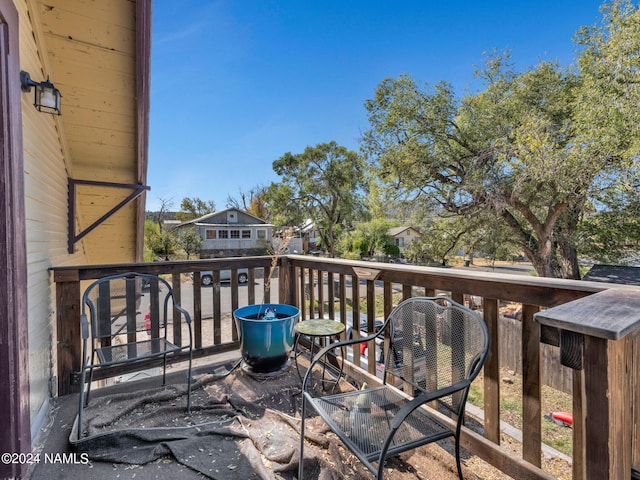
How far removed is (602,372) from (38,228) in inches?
116

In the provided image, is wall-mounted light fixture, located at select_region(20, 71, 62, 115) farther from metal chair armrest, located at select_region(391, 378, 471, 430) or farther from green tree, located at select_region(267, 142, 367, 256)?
green tree, located at select_region(267, 142, 367, 256)

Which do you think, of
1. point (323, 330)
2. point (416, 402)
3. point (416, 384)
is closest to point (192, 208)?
point (323, 330)

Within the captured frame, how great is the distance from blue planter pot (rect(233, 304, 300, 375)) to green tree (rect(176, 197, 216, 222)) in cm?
2590

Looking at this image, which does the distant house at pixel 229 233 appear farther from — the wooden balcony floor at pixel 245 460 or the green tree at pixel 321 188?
the wooden balcony floor at pixel 245 460

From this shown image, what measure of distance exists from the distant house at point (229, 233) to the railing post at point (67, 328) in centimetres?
1845

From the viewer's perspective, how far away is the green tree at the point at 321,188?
16.5 metres

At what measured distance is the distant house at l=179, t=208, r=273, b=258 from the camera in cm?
2077

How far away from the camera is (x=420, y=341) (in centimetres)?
157

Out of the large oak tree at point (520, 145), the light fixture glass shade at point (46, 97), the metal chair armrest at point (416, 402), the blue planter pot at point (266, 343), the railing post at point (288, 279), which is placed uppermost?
the large oak tree at point (520, 145)

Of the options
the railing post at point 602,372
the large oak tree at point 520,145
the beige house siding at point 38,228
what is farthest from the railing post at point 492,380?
the large oak tree at point 520,145

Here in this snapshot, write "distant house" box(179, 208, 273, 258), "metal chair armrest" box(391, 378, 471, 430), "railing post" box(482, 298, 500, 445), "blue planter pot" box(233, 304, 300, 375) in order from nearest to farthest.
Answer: "metal chair armrest" box(391, 378, 471, 430)
"railing post" box(482, 298, 500, 445)
"blue planter pot" box(233, 304, 300, 375)
"distant house" box(179, 208, 273, 258)

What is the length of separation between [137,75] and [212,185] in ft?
90.4

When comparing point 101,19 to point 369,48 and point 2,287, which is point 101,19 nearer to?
point 2,287

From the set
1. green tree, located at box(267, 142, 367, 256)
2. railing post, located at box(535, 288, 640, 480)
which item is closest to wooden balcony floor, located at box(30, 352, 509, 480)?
railing post, located at box(535, 288, 640, 480)
